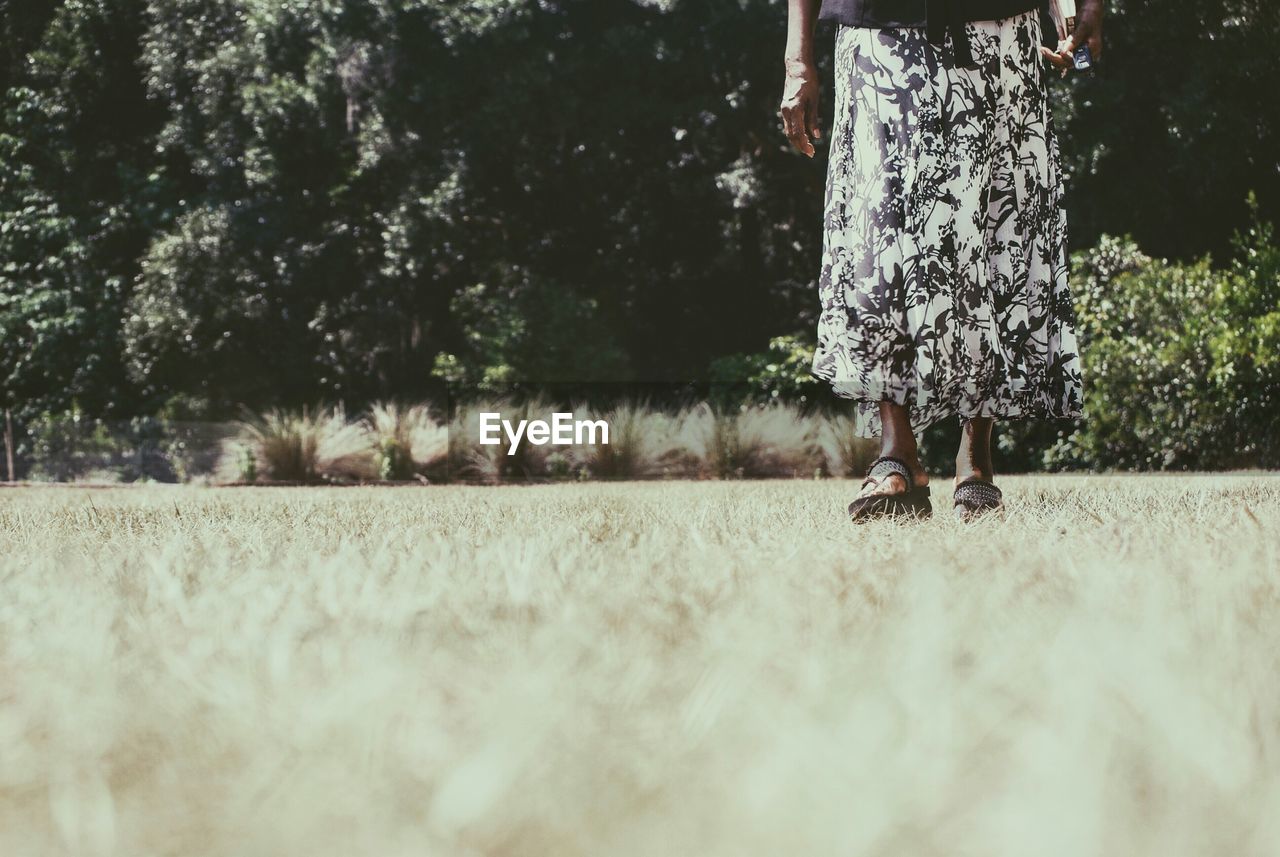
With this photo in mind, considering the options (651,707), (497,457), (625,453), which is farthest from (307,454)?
(651,707)

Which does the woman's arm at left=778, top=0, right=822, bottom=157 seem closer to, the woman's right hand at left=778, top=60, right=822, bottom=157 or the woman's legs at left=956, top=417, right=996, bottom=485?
the woman's right hand at left=778, top=60, right=822, bottom=157

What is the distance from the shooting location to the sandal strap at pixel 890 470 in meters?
2.92

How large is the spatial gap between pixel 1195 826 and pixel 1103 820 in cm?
5

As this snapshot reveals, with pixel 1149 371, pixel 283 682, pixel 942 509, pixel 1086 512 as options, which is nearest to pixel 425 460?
pixel 1149 371

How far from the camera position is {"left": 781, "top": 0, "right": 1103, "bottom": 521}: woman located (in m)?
2.94

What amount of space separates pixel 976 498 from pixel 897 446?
0.83 feet

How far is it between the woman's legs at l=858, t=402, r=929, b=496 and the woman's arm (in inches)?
28.6

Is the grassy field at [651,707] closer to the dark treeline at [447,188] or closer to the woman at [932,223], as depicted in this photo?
the woman at [932,223]

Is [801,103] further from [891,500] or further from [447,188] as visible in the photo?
[447,188]

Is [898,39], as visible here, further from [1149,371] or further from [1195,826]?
[1149,371]

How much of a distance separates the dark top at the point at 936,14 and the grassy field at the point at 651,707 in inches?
65.8

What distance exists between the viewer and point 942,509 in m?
3.52

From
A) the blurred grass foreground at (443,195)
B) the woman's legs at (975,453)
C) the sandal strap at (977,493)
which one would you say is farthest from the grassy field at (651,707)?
the blurred grass foreground at (443,195)

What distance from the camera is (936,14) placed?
9.53ft
